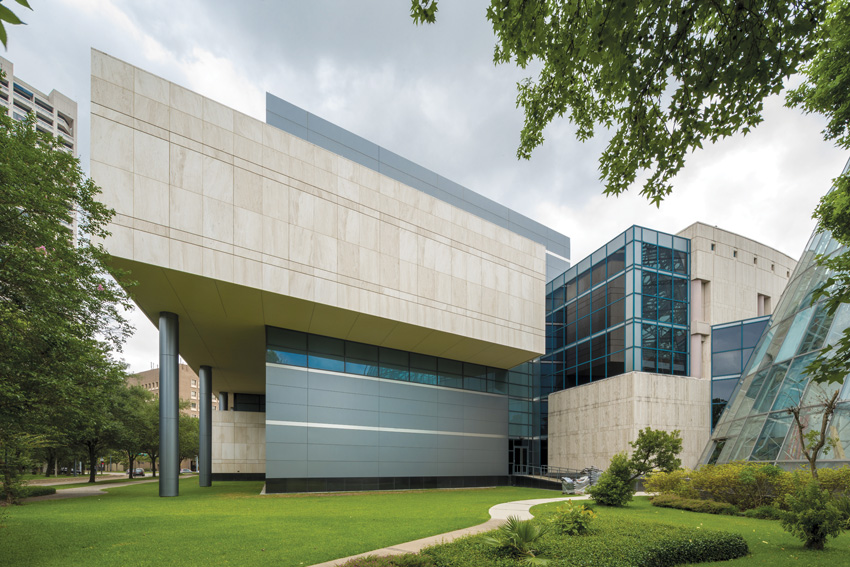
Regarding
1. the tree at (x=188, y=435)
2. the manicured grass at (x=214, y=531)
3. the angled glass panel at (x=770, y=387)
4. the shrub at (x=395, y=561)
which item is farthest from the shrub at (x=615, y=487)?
the tree at (x=188, y=435)

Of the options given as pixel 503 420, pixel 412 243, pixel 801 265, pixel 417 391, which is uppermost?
pixel 412 243

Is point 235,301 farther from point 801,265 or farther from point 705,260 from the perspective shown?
point 705,260

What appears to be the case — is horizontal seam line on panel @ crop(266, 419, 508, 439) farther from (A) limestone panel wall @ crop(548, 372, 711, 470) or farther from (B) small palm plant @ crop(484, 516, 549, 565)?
(B) small palm plant @ crop(484, 516, 549, 565)

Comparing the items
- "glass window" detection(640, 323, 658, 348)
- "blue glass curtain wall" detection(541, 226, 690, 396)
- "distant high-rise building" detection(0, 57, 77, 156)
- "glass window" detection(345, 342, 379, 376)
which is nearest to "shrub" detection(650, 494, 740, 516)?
"blue glass curtain wall" detection(541, 226, 690, 396)

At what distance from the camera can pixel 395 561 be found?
317 inches

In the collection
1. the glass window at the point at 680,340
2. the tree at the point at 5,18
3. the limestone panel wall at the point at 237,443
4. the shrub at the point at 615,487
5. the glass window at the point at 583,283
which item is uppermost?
the glass window at the point at 583,283

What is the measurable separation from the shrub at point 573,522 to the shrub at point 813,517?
3911 mm

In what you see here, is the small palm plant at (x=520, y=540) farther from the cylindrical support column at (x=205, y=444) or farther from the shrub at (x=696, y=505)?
the cylindrical support column at (x=205, y=444)

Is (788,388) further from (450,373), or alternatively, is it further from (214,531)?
(214,531)

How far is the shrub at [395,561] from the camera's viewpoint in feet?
25.7

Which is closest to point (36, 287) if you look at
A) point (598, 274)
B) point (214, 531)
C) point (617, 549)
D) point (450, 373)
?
point (214, 531)

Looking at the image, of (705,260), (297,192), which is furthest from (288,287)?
(705,260)

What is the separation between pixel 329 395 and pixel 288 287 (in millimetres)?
7448

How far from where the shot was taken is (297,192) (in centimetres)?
2408
